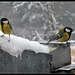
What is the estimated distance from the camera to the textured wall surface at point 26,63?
10.0ft

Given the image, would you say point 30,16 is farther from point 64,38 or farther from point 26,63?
point 26,63

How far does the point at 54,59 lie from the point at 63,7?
61.4ft

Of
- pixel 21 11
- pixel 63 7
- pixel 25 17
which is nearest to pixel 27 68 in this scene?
pixel 25 17

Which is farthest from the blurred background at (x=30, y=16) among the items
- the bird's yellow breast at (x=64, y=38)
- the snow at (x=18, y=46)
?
the snow at (x=18, y=46)

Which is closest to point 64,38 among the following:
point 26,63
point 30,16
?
point 26,63

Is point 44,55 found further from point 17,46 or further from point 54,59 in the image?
point 54,59


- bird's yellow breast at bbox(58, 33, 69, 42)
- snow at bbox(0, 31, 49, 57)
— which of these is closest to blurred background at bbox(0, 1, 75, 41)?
bird's yellow breast at bbox(58, 33, 69, 42)

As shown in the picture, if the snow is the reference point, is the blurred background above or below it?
above

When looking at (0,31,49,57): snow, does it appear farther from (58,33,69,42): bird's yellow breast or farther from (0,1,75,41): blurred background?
(0,1,75,41): blurred background

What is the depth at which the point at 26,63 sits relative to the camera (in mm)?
3137

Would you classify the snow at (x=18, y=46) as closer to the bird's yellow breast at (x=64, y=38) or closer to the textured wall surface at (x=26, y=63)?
the textured wall surface at (x=26, y=63)

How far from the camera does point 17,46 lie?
122 inches

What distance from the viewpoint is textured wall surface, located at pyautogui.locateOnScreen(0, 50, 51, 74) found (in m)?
3.06

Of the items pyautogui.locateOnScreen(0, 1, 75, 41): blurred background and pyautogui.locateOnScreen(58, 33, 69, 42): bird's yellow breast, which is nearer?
pyautogui.locateOnScreen(58, 33, 69, 42): bird's yellow breast
